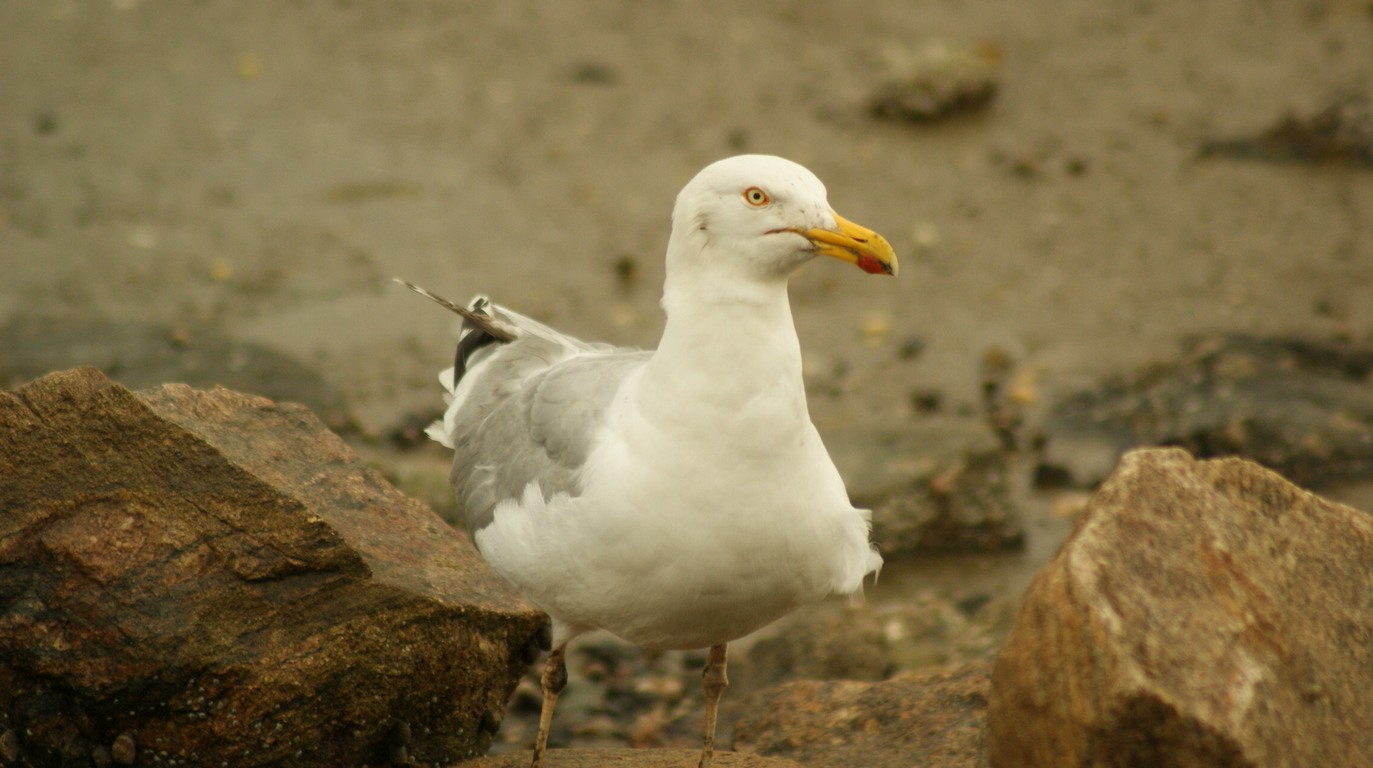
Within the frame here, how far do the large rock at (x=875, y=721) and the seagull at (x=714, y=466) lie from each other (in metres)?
0.55

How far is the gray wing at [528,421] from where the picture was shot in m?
4.59

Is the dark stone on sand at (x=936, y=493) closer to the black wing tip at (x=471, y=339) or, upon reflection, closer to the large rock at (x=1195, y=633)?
the black wing tip at (x=471, y=339)

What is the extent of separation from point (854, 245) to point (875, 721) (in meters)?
1.66

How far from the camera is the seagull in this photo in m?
4.17

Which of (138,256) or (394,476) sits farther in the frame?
(138,256)

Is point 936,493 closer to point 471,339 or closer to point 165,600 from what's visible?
point 471,339

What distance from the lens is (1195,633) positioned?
3383 mm

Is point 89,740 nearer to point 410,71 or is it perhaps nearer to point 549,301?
point 549,301

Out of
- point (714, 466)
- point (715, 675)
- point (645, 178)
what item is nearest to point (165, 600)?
point (714, 466)

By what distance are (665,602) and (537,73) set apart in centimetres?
758

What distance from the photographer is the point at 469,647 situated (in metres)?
4.31

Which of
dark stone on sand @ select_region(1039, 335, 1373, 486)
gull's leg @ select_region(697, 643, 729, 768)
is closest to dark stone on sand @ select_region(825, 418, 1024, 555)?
dark stone on sand @ select_region(1039, 335, 1373, 486)

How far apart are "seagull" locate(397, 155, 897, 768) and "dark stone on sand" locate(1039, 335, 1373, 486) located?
3.85 metres

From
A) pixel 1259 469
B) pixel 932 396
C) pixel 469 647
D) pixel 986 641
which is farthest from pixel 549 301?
pixel 1259 469
